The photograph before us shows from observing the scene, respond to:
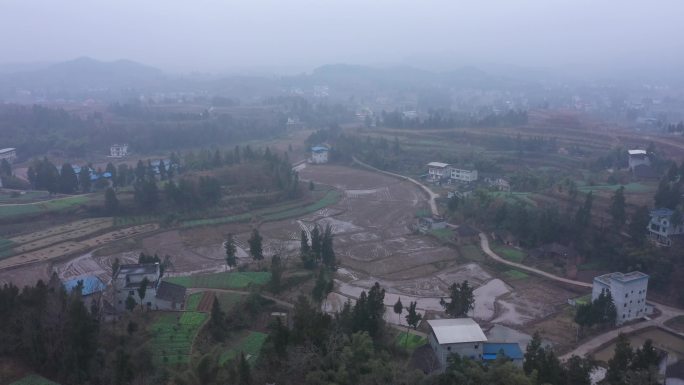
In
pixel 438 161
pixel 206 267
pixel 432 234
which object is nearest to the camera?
pixel 206 267

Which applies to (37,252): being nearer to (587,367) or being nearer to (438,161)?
(587,367)

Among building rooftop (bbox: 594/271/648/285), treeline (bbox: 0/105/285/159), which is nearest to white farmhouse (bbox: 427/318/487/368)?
building rooftop (bbox: 594/271/648/285)

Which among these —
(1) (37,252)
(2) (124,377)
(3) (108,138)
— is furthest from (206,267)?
(3) (108,138)

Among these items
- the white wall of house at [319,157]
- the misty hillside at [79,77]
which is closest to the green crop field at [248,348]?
the white wall of house at [319,157]

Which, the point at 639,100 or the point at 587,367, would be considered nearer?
the point at 587,367

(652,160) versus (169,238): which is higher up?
(652,160)

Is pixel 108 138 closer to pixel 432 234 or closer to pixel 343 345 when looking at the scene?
pixel 432 234

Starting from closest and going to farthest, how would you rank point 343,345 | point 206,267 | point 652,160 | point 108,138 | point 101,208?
1. point 343,345
2. point 206,267
3. point 101,208
4. point 652,160
5. point 108,138
